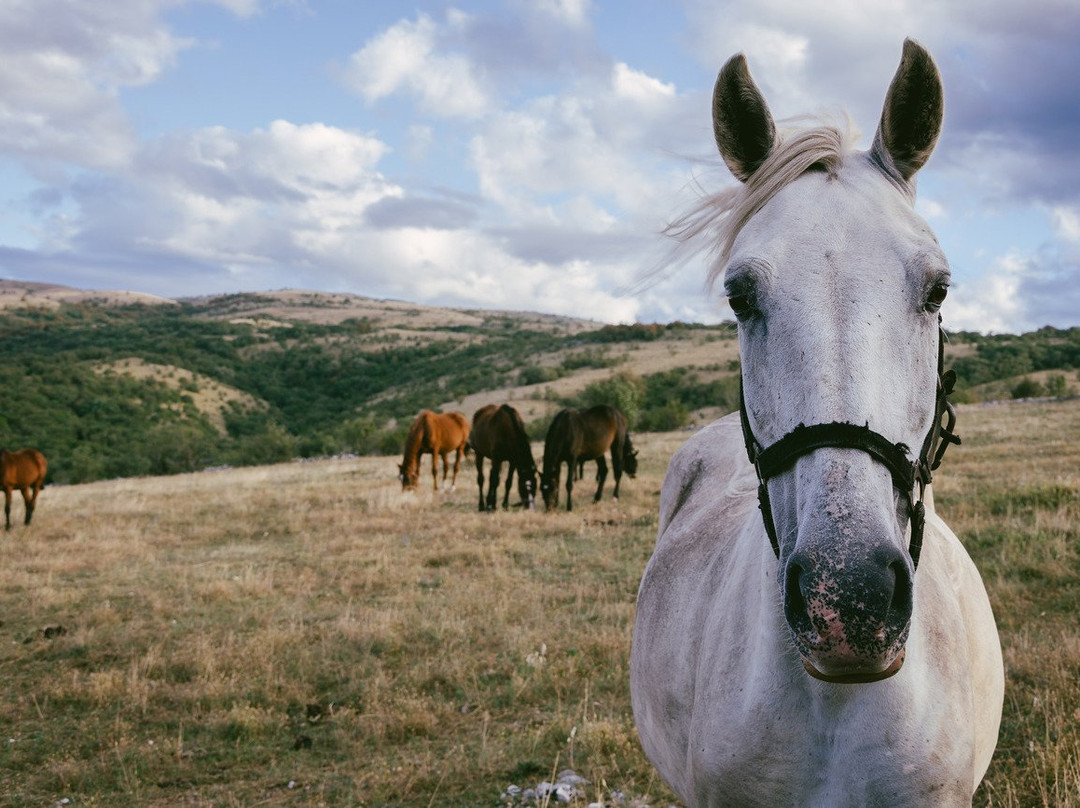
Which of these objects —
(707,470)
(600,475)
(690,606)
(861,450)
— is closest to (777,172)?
(861,450)

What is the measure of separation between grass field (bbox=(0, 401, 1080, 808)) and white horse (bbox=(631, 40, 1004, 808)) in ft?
7.69

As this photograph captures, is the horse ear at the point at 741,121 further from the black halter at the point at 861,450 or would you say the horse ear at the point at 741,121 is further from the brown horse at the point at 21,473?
the brown horse at the point at 21,473

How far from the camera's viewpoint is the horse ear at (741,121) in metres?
2.00

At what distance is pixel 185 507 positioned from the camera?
15633 millimetres

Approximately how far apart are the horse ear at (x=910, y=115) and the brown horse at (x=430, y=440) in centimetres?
1445

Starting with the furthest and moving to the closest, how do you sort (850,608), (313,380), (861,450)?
(313,380), (861,450), (850,608)

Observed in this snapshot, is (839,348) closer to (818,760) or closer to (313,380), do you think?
(818,760)

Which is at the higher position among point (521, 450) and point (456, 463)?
point (521, 450)

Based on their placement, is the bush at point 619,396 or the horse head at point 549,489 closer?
the horse head at point 549,489

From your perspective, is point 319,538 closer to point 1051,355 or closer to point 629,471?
point 629,471

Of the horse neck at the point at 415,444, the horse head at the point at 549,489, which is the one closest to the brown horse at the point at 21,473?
the horse neck at the point at 415,444

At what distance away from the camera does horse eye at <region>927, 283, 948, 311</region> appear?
166cm

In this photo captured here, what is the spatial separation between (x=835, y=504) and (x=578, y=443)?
12.3 metres

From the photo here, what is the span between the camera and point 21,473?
12969 millimetres
